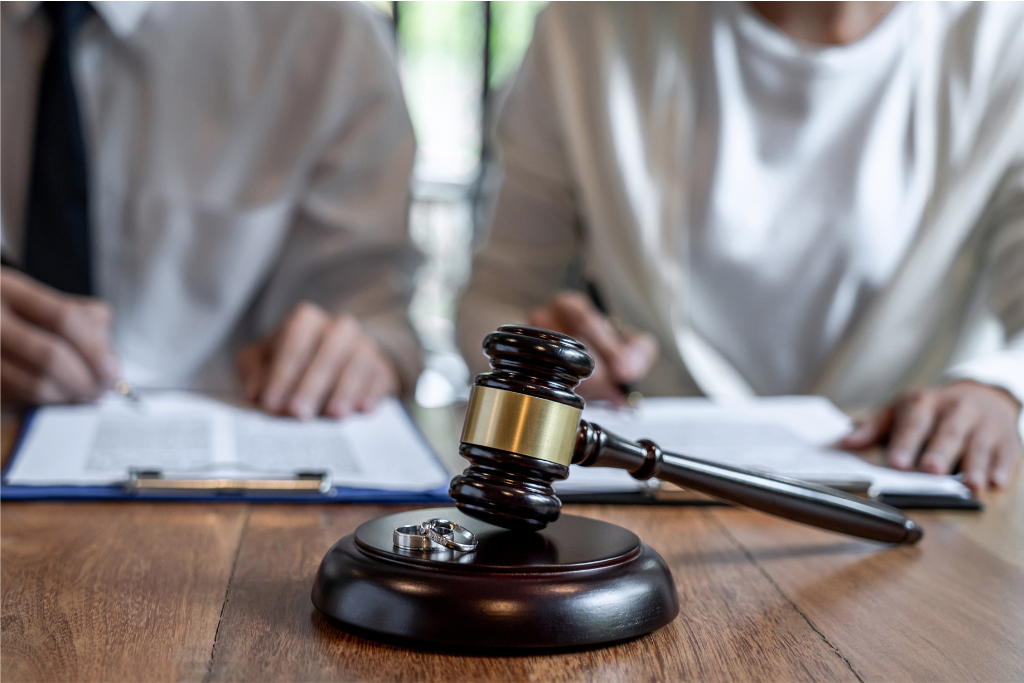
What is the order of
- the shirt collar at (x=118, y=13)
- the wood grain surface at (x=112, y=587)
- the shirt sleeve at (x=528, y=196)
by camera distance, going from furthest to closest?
the shirt sleeve at (x=528, y=196)
the shirt collar at (x=118, y=13)
the wood grain surface at (x=112, y=587)

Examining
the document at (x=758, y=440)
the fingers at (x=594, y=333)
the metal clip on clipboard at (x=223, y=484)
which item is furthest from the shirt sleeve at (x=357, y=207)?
the metal clip on clipboard at (x=223, y=484)

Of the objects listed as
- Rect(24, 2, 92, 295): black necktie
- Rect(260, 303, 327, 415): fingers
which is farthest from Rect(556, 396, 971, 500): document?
Rect(24, 2, 92, 295): black necktie

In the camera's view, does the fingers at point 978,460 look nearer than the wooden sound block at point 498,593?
No

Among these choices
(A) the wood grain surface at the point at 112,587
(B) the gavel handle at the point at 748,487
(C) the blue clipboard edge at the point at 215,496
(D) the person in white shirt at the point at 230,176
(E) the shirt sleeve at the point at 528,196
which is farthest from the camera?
(E) the shirt sleeve at the point at 528,196

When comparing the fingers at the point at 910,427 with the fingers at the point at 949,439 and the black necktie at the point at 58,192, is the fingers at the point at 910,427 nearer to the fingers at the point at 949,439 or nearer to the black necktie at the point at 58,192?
the fingers at the point at 949,439

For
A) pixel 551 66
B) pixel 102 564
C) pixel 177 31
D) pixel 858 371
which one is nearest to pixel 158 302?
pixel 177 31

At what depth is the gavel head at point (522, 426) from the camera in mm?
488

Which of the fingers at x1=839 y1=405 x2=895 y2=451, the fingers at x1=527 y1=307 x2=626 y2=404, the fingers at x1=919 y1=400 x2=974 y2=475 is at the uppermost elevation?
the fingers at x1=919 y1=400 x2=974 y2=475

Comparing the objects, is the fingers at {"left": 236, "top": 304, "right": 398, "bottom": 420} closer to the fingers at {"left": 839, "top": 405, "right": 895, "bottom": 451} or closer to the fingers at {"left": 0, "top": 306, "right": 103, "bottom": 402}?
the fingers at {"left": 0, "top": 306, "right": 103, "bottom": 402}

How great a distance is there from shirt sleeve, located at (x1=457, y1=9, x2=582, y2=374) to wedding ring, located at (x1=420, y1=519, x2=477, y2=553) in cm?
114

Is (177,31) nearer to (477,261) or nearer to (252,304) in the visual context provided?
(252,304)

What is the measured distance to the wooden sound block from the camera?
0.44 meters

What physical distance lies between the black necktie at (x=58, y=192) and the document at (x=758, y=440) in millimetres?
765

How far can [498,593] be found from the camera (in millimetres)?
446
